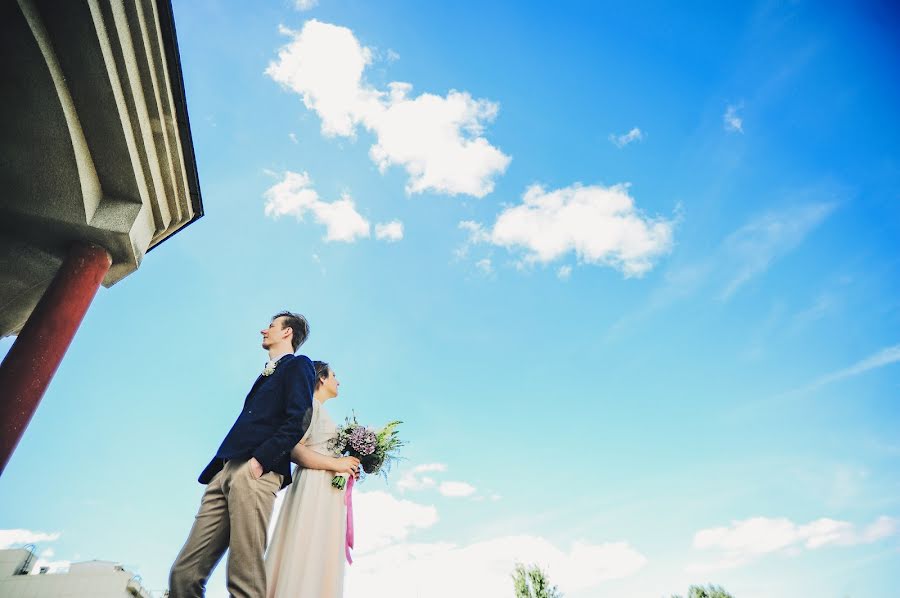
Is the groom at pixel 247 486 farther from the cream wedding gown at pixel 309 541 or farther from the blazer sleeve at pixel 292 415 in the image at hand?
the cream wedding gown at pixel 309 541

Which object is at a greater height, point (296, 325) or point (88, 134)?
point (88, 134)

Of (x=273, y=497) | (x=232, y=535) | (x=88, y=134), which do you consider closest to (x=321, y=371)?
(x=273, y=497)

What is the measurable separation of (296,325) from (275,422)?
118 cm

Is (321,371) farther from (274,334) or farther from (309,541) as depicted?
(309,541)

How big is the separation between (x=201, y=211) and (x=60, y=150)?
147 centimetres

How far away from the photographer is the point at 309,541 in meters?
3.10

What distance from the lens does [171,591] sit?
2.33 m

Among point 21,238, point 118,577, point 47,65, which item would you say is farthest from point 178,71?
point 118,577

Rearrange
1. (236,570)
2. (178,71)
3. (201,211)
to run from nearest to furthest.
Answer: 1. (236,570)
2. (178,71)
3. (201,211)

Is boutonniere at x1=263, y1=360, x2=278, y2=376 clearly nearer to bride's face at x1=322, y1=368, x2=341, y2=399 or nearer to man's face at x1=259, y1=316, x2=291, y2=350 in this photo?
man's face at x1=259, y1=316, x2=291, y2=350

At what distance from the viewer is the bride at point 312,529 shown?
116 inches

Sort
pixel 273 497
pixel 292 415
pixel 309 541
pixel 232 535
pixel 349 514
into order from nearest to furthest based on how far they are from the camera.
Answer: pixel 232 535 → pixel 273 497 → pixel 292 415 → pixel 309 541 → pixel 349 514

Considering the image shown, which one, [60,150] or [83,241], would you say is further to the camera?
[83,241]

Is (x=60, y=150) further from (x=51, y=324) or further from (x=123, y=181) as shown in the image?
(x=51, y=324)
